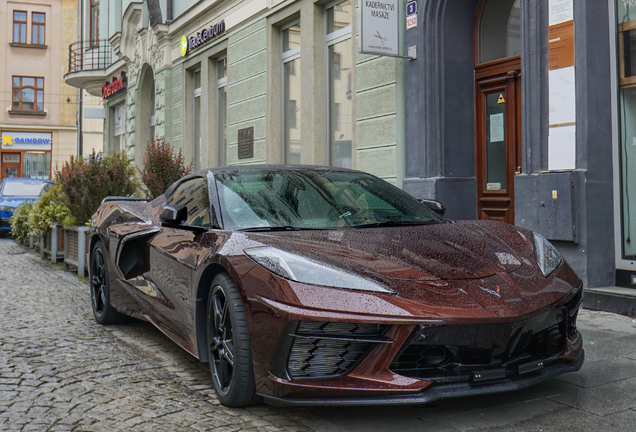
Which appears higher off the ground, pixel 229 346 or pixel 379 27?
pixel 379 27

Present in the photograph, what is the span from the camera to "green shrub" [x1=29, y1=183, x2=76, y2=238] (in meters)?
9.93

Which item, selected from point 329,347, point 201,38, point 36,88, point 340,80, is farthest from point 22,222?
point 36,88

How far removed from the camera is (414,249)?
3.29 metres

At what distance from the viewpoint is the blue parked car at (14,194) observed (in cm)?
1706

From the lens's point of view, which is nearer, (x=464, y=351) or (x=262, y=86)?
(x=464, y=351)

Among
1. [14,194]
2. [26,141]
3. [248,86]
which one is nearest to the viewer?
[248,86]

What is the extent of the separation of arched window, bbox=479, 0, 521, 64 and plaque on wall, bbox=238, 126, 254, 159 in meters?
5.47

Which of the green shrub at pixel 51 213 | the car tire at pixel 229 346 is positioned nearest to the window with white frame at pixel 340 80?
the green shrub at pixel 51 213

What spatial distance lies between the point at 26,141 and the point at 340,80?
33.2 m

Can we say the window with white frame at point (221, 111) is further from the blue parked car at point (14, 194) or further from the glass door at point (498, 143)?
the glass door at point (498, 143)

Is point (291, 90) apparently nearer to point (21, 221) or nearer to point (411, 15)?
point (411, 15)

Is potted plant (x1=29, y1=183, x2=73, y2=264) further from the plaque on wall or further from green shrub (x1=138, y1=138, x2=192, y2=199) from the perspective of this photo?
the plaque on wall

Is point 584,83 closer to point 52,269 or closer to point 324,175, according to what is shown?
point 324,175

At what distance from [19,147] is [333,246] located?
39.4 m
